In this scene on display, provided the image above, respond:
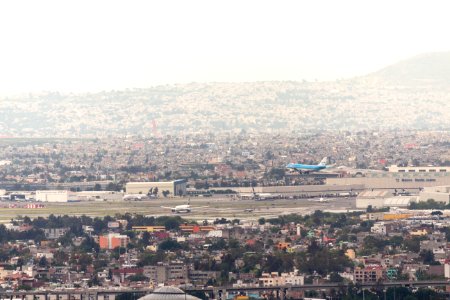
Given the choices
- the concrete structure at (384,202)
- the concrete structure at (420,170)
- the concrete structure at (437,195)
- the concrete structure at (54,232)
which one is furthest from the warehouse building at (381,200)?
the concrete structure at (54,232)

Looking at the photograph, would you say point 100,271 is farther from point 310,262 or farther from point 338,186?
point 338,186

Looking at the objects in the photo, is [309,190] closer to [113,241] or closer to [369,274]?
[113,241]

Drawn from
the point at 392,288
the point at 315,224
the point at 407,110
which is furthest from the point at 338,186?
the point at 407,110

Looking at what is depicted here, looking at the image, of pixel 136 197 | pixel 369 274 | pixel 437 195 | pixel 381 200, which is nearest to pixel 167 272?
pixel 369 274

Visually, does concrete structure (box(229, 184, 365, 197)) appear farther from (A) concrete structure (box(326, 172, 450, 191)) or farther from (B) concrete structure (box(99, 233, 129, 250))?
(B) concrete structure (box(99, 233, 129, 250))

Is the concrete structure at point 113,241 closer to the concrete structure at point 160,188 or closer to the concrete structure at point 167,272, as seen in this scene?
the concrete structure at point 167,272
